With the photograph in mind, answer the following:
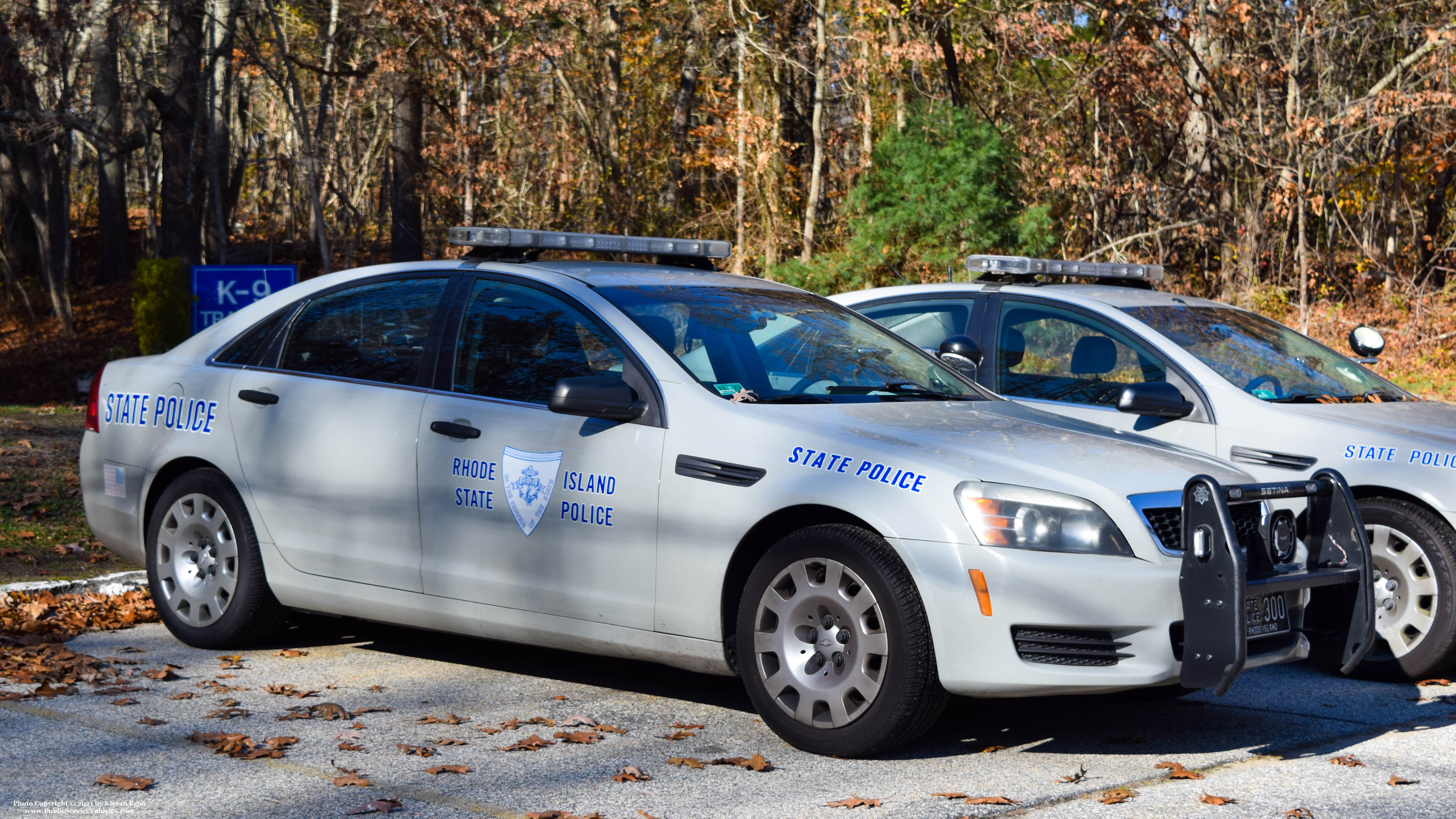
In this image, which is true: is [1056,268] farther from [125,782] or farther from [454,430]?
[125,782]

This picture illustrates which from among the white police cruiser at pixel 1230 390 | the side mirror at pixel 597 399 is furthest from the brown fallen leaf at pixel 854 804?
the white police cruiser at pixel 1230 390

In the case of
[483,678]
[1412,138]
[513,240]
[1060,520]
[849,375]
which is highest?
[1412,138]

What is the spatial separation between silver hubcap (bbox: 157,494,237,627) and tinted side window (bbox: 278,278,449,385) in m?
0.74

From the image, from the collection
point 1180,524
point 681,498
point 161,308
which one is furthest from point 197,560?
point 161,308

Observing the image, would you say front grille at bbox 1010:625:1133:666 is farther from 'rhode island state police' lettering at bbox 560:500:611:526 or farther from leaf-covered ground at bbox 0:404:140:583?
leaf-covered ground at bbox 0:404:140:583

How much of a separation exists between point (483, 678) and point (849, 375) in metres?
1.91

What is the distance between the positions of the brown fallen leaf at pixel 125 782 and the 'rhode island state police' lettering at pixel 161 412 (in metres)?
2.23

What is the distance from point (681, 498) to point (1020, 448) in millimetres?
1162

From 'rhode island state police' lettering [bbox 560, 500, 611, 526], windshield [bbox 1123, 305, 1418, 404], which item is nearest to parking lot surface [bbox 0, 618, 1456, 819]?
'rhode island state police' lettering [bbox 560, 500, 611, 526]

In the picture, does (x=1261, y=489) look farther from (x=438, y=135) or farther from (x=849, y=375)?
(x=438, y=135)

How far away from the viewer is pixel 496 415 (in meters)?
5.61

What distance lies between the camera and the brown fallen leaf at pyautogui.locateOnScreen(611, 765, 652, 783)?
4.50m

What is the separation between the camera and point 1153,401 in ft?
21.9

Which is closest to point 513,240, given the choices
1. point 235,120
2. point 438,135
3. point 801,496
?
point 801,496
